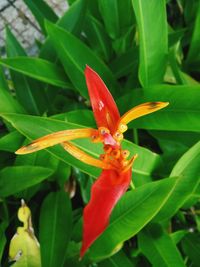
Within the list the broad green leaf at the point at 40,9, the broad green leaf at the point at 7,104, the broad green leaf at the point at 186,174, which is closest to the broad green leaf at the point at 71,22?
the broad green leaf at the point at 40,9

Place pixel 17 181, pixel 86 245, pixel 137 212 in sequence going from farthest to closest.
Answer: pixel 17 181 < pixel 137 212 < pixel 86 245

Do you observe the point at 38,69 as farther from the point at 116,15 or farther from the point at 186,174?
the point at 186,174

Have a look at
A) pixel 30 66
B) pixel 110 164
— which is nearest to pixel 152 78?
pixel 30 66

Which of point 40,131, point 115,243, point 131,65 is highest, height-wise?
point 40,131

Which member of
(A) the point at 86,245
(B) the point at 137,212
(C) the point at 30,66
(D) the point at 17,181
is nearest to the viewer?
(A) the point at 86,245

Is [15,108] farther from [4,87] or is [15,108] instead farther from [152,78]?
[152,78]

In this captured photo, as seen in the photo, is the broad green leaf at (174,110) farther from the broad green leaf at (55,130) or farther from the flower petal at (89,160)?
the flower petal at (89,160)
